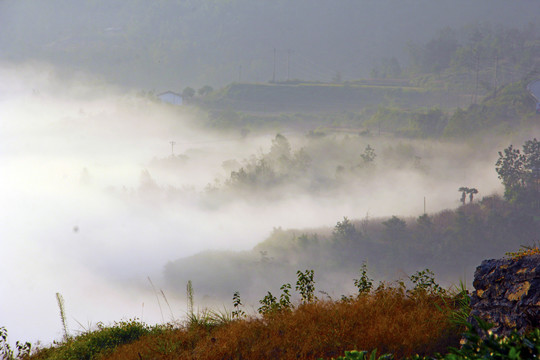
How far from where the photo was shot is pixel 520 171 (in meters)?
96.2

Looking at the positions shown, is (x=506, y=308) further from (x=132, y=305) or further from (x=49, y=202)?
(x=49, y=202)

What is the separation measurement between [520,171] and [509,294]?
102 metres

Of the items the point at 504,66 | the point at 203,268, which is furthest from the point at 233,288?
the point at 504,66

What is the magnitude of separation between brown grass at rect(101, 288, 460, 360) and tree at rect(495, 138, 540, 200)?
94.1 meters

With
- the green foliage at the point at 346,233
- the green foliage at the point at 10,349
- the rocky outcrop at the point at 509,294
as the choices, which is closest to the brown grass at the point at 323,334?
the rocky outcrop at the point at 509,294

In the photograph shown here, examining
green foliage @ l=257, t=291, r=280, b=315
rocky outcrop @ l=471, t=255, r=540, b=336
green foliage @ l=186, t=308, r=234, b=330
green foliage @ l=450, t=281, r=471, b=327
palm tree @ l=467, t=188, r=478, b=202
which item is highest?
rocky outcrop @ l=471, t=255, r=540, b=336

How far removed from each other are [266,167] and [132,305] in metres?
49.1

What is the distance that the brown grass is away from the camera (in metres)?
6.04

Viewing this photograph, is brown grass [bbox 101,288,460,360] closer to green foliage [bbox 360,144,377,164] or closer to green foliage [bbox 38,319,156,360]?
green foliage [bbox 38,319,156,360]

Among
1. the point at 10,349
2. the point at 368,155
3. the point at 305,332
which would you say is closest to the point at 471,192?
the point at 368,155

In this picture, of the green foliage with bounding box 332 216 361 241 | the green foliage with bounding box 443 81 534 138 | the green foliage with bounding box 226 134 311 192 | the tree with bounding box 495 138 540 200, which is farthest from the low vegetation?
the green foliage with bounding box 443 81 534 138

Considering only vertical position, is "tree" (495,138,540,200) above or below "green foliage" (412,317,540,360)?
below

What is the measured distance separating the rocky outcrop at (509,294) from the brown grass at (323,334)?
0.82m

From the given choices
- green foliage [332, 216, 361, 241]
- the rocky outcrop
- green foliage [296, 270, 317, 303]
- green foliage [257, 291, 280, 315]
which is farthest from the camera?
green foliage [332, 216, 361, 241]
